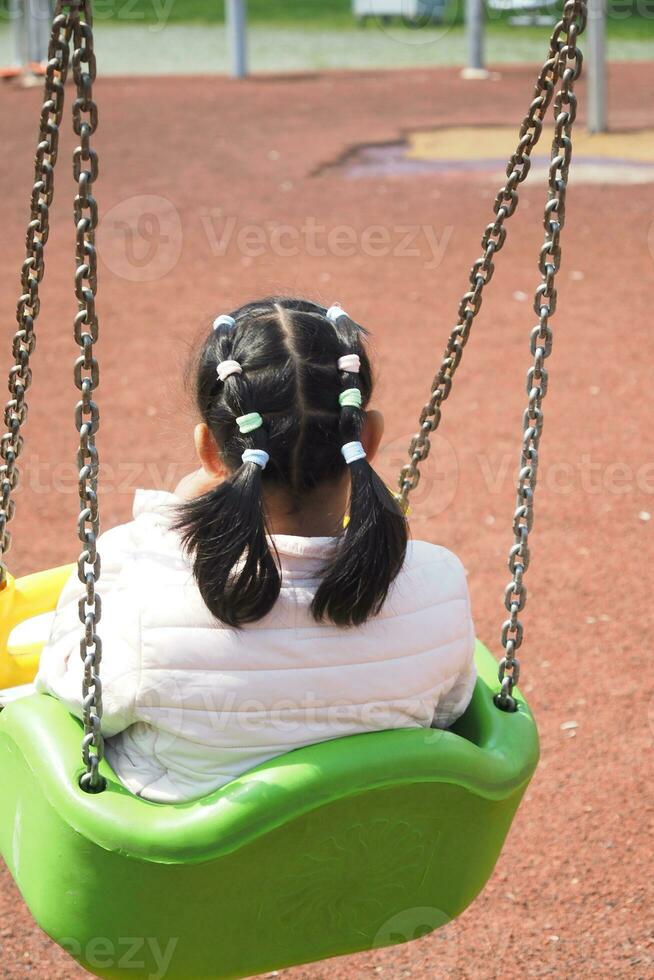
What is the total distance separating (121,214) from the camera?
7246 mm

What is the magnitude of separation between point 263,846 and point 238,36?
439 inches

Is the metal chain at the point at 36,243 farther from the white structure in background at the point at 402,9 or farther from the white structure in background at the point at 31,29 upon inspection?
the white structure in background at the point at 402,9

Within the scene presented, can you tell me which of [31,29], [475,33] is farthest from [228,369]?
[31,29]

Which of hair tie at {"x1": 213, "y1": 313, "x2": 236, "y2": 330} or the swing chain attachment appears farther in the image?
hair tie at {"x1": 213, "y1": 313, "x2": 236, "y2": 330}

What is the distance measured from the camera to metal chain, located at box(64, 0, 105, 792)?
1455 mm

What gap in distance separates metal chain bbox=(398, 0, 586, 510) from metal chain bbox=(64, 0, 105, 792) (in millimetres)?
594

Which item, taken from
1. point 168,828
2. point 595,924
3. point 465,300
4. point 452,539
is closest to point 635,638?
point 452,539

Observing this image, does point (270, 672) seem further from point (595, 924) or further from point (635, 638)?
point (635, 638)

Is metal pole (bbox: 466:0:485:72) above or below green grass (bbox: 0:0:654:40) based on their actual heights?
above

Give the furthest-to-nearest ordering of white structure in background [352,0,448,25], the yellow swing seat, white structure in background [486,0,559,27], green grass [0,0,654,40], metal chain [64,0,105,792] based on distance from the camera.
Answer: green grass [0,0,654,40], white structure in background [352,0,448,25], white structure in background [486,0,559,27], the yellow swing seat, metal chain [64,0,105,792]

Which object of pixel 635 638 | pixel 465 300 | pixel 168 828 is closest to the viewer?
pixel 168 828

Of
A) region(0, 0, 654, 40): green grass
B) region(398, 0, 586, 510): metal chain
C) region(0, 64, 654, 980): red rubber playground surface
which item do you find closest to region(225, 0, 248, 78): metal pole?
region(0, 64, 654, 980): red rubber playground surface

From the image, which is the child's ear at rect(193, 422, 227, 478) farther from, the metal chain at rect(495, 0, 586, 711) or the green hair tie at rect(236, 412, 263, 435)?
the metal chain at rect(495, 0, 586, 711)

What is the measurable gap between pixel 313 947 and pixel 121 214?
20.0ft
